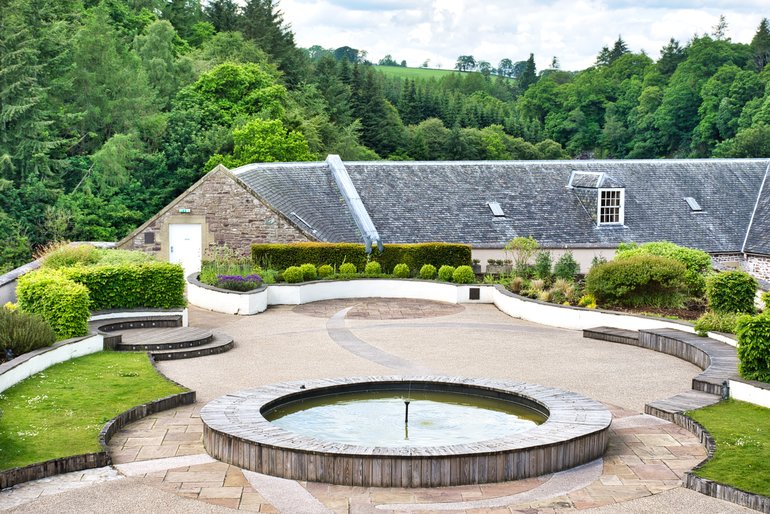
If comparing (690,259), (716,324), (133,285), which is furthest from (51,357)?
(690,259)

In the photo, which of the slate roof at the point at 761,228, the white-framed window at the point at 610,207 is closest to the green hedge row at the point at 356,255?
the white-framed window at the point at 610,207

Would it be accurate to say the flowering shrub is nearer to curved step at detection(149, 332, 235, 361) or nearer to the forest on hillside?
curved step at detection(149, 332, 235, 361)

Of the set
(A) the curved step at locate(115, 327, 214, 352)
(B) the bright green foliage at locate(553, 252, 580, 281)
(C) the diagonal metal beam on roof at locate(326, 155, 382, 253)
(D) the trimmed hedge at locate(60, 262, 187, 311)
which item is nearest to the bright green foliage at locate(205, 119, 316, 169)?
(C) the diagonal metal beam on roof at locate(326, 155, 382, 253)

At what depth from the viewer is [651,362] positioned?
18.8 meters

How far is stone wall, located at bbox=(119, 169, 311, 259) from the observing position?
99.8ft

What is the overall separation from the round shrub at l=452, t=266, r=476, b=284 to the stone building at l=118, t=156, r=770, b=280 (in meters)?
3.67

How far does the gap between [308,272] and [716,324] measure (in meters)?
12.0

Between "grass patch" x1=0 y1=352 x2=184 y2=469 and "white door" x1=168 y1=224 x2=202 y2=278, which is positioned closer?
"grass patch" x1=0 y1=352 x2=184 y2=469

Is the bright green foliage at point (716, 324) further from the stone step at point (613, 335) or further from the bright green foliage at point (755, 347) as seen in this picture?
the bright green foliage at point (755, 347)

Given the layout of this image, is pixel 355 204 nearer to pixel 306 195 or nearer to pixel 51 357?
pixel 306 195

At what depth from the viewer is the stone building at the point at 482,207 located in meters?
30.7

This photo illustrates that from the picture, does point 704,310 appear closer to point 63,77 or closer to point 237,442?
point 237,442

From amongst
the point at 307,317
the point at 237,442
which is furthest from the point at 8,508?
the point at 307,317

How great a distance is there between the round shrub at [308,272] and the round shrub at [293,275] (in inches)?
6.1
